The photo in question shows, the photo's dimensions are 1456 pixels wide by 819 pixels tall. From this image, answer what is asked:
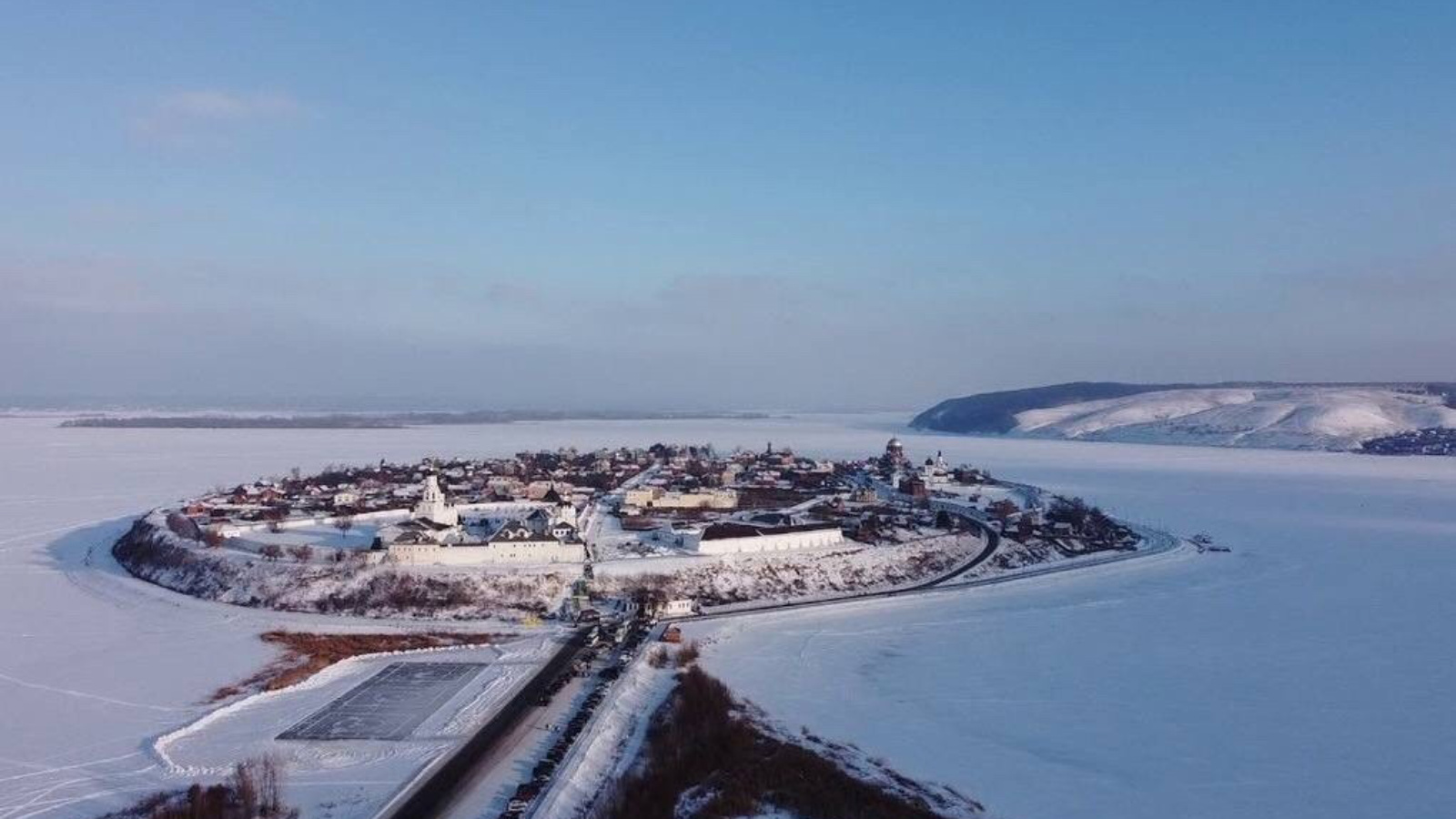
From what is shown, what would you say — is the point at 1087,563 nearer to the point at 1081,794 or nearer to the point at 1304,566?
the point at 1304,566

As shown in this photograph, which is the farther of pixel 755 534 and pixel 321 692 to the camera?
pixel 755 534

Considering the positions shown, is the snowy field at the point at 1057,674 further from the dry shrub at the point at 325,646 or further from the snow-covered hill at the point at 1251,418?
the snow-covered hill at the point at 1251,418

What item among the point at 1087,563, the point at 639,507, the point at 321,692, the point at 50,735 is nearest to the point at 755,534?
the point at 639,507

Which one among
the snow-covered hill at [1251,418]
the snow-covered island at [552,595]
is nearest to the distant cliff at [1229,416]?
the snow-covered hill at [1251,418]

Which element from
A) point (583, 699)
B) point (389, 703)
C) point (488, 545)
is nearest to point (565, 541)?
point (488, 545)

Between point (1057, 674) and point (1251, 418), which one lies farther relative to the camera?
point (1251, 418)

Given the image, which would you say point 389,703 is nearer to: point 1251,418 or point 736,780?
point 736,780
